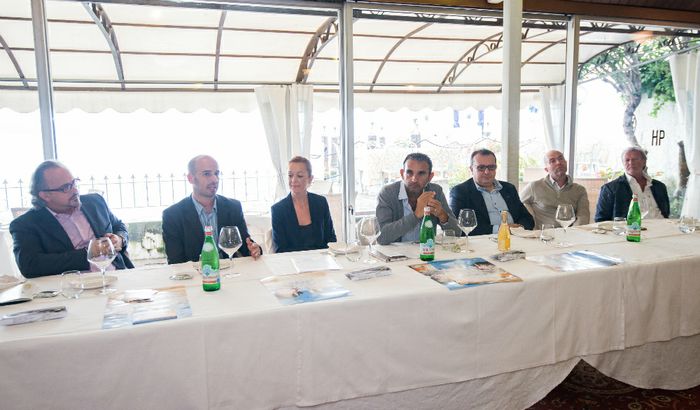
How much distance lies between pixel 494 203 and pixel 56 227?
8.84 feet

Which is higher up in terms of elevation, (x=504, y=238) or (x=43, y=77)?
(x=43, y=77)

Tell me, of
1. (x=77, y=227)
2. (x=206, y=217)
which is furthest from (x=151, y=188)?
(x=206, y=217)

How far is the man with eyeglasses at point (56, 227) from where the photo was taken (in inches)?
82.0

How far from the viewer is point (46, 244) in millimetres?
2227

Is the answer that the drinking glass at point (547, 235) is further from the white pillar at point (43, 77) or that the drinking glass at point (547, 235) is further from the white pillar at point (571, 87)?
the white pillar at point (43, 77)

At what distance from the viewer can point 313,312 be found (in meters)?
1.57

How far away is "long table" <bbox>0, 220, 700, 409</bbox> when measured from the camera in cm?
137

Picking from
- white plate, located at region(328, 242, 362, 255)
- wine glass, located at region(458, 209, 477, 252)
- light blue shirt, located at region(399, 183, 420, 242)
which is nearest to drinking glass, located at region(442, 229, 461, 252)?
wine glass, located at region(458, 209, 477, 252)

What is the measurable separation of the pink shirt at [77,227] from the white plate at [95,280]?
22.2 inches

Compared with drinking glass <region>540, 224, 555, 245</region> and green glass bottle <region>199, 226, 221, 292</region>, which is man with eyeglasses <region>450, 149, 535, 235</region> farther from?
green glass bottle <region>199, 226, 221, 292</region>

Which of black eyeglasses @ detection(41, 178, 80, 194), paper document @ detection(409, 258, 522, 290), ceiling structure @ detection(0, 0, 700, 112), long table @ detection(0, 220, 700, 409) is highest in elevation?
ceiling structure @ detection(0, 0, 700, 112)

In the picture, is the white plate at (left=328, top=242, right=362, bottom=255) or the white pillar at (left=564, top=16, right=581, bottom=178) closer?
the white plate at (left=328, top=242, right=362, bottom=255)

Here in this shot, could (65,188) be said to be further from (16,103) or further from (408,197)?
(16,103)

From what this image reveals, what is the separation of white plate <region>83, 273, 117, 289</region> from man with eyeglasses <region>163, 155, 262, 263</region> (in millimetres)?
557
